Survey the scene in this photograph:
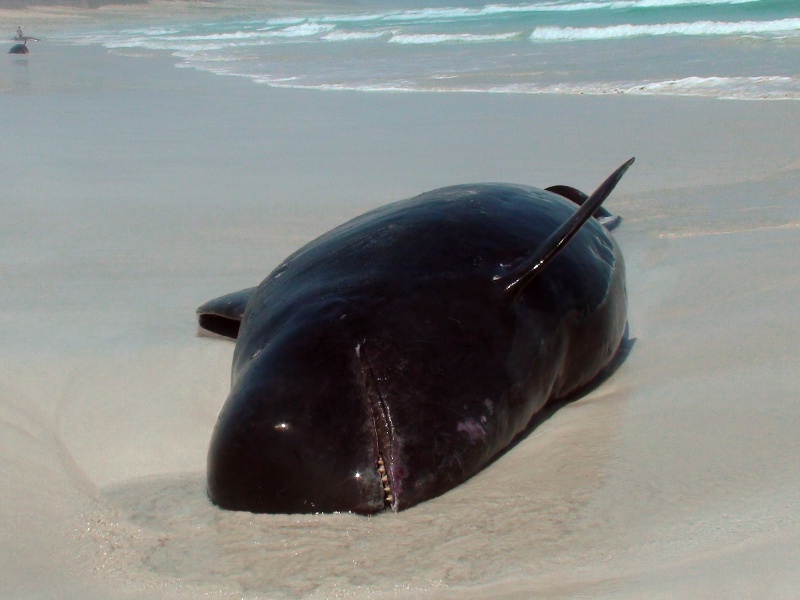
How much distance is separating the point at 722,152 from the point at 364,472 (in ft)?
19.4

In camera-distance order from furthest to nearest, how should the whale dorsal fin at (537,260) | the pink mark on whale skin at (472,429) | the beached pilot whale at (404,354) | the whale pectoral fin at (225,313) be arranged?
the whale pectoral fin at (225,313) < the whale dorsal fin at (537,260) < the pink mark on whale skin at (472,429) < the beached pilot whale at (404,354)

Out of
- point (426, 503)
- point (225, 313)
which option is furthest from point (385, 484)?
point (225, 313)

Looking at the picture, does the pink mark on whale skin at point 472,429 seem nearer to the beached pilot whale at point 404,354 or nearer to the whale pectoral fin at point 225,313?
the beached pilot whale at point 404,354

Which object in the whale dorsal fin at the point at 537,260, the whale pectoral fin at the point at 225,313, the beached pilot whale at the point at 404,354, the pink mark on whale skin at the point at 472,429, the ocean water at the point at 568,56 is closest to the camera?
the beached pilot whale at the point at 404,354

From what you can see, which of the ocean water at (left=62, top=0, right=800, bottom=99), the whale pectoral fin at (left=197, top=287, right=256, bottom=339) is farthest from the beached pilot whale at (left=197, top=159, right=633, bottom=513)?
the ocean water at (left=62, top=0, right=800, bottom=99)

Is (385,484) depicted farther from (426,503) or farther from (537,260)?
(537,260)

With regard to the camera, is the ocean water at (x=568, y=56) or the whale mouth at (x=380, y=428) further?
the ocean water at (x=568, y=56)

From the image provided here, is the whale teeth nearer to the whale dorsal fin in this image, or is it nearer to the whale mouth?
the whale mouth

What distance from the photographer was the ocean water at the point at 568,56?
12102 millimetres

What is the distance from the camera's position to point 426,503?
7.79 ft

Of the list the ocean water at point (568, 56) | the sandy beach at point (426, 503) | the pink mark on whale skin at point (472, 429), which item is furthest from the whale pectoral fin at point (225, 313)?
the ocean water at point (568, 56)

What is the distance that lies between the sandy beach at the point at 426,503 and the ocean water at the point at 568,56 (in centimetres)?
429

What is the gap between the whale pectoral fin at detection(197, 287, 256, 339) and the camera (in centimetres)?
363

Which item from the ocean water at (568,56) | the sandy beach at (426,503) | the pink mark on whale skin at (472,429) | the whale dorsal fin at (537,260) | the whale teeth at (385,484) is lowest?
the ocean water at (568,56)
